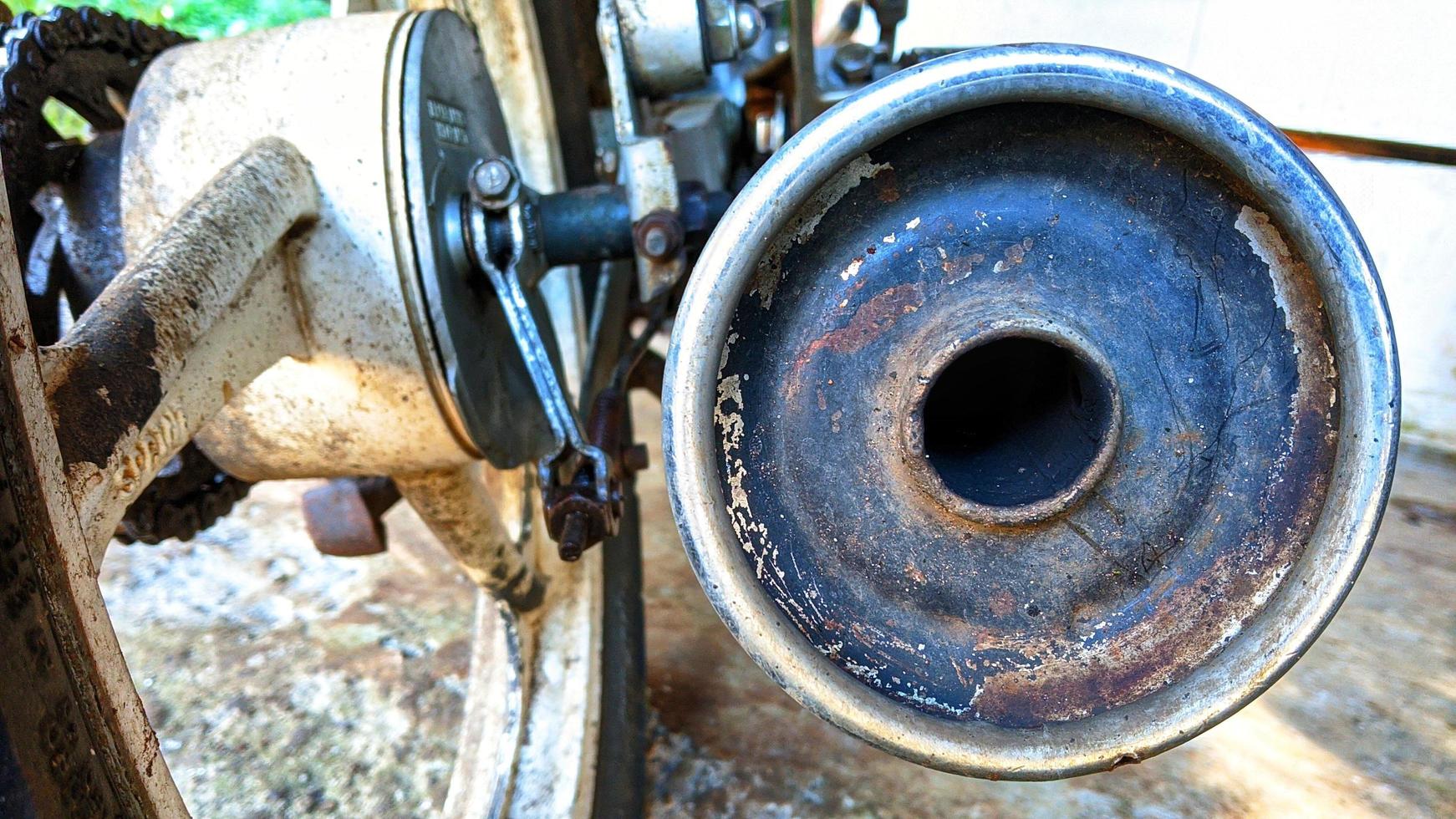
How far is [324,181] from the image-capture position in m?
0.91

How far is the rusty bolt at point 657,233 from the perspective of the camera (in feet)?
3.29

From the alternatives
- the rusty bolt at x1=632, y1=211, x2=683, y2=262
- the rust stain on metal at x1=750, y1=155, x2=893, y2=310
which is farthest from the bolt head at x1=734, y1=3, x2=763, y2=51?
the rust stain on metal at x1=750, y1=155, x2=893, y2=310

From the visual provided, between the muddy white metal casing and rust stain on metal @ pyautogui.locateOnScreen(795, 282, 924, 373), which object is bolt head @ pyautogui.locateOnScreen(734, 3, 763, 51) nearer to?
the muddy white metal casing

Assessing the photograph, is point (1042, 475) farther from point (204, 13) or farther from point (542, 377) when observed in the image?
point (204, 13)

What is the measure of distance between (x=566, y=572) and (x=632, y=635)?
17 cm

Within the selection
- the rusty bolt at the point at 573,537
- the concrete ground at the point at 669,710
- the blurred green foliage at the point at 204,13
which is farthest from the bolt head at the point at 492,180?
the blurred green foliage at the point at 204,13

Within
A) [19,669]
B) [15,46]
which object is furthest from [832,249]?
[15,46]

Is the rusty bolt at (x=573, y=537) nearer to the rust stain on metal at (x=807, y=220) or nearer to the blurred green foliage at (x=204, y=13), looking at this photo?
the rust stain on metal at (x=807, y=220)

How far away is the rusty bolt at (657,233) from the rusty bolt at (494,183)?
0.14 meters

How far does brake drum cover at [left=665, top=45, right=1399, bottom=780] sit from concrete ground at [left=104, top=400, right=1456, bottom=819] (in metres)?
0.96

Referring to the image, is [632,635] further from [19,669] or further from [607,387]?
[19,669]

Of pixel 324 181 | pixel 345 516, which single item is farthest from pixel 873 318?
pixel 345 516

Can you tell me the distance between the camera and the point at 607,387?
1.29 m

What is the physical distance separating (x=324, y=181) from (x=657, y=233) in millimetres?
325
